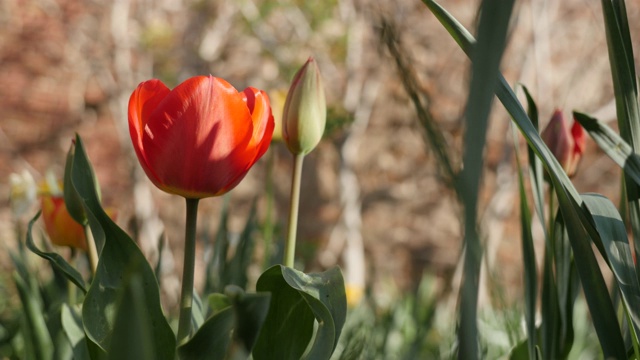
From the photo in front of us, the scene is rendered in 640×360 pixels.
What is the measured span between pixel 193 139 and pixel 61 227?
0.31 m

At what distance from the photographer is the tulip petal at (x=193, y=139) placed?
408mm

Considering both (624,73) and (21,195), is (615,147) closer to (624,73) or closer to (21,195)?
(624,73)

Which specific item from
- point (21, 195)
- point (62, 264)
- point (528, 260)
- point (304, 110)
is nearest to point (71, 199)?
point (62, 264)

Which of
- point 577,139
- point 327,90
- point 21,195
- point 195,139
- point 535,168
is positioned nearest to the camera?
point 195,139

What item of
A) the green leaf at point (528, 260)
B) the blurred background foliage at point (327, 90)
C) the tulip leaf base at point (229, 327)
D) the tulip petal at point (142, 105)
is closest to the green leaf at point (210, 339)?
the tulip leaf base at point (229, 327)

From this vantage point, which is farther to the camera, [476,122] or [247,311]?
[247,311]

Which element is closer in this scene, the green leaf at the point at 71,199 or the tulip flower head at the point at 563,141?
the green leaf at the point at 71,199

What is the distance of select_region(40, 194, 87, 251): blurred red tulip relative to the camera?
66cm

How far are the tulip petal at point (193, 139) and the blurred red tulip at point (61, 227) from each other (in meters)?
0.27

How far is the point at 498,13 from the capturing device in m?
0.20

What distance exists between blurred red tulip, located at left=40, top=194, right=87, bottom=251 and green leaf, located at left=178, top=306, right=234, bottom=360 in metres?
0.34

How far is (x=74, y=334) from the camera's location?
468 mm

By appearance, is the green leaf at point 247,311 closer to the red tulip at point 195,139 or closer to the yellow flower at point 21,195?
the red tulip at point 195,139

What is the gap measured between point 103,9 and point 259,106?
2.75 meters
